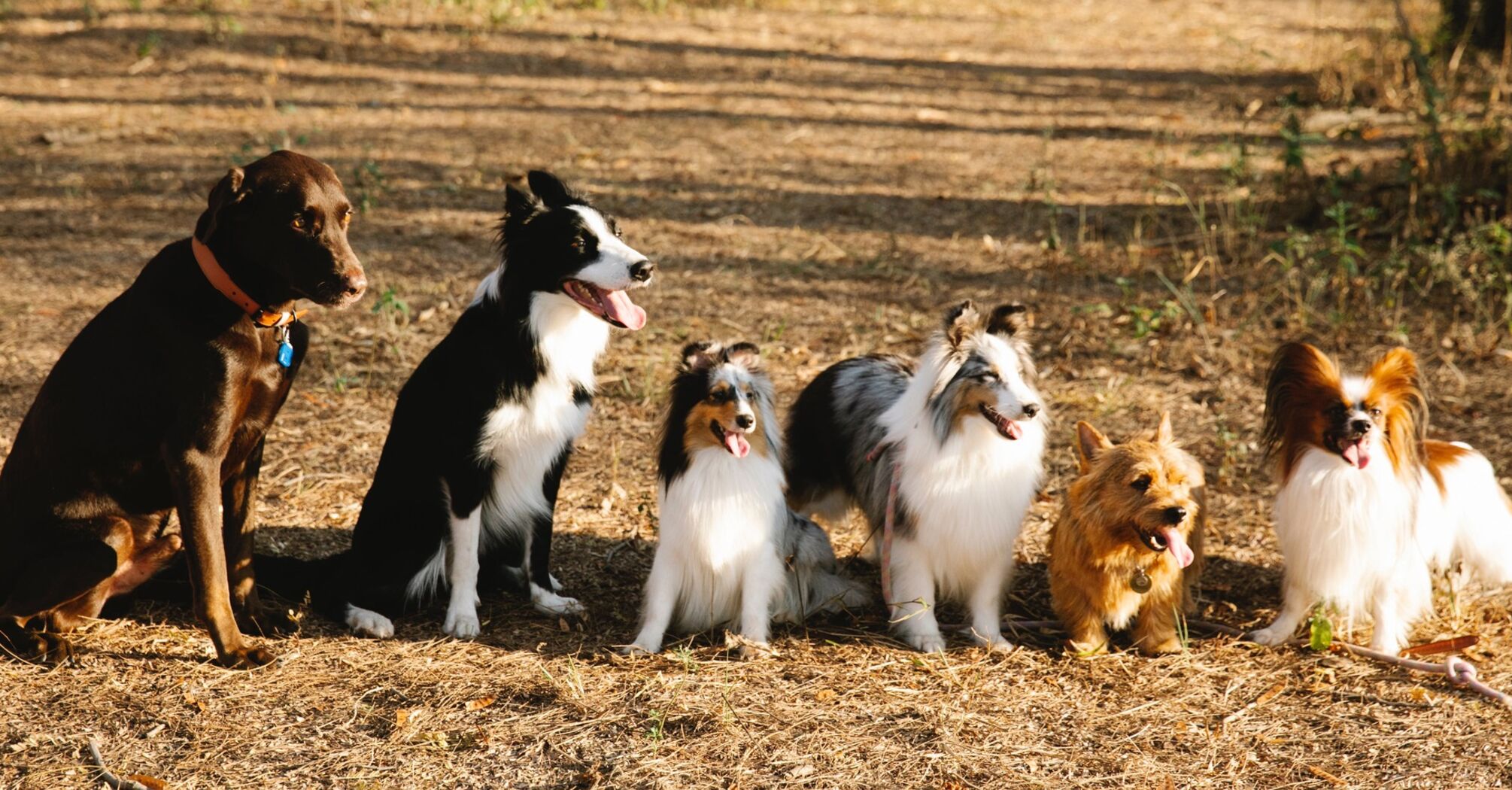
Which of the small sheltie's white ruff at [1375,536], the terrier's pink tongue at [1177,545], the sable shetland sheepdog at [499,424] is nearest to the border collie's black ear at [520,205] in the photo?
the sable shetland sheepdog at [499,424]

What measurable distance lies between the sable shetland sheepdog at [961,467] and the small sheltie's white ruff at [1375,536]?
3.11 ft

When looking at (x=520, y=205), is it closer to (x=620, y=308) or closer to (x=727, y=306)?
(x=620, y=308)

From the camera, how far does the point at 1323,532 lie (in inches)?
181

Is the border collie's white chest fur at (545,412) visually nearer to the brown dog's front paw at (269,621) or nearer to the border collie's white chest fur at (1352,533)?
the brown dog's front paw at (269,621)

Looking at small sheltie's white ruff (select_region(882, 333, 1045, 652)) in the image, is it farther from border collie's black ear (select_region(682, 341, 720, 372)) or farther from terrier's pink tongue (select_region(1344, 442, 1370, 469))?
terrier's pink tongue (select_region(1344, 442, 1370, 469))

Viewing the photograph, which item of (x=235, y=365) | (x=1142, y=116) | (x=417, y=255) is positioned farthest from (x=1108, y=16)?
(x=235, y=365)

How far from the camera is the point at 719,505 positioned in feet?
14.6

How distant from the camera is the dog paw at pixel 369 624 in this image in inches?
183

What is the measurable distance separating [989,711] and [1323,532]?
1419mm

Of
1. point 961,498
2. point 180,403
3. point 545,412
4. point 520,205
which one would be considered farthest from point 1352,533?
point 180,403

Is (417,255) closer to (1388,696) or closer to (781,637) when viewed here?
(781,637)

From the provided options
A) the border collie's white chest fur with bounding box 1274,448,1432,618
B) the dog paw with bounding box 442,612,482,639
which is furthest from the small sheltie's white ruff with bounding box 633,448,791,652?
the border collie's white chest fur with bounding box 1274,448,1432,618

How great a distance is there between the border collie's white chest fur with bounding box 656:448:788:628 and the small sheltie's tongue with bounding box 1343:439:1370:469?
1.99 m

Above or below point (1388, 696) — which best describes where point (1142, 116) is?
above
